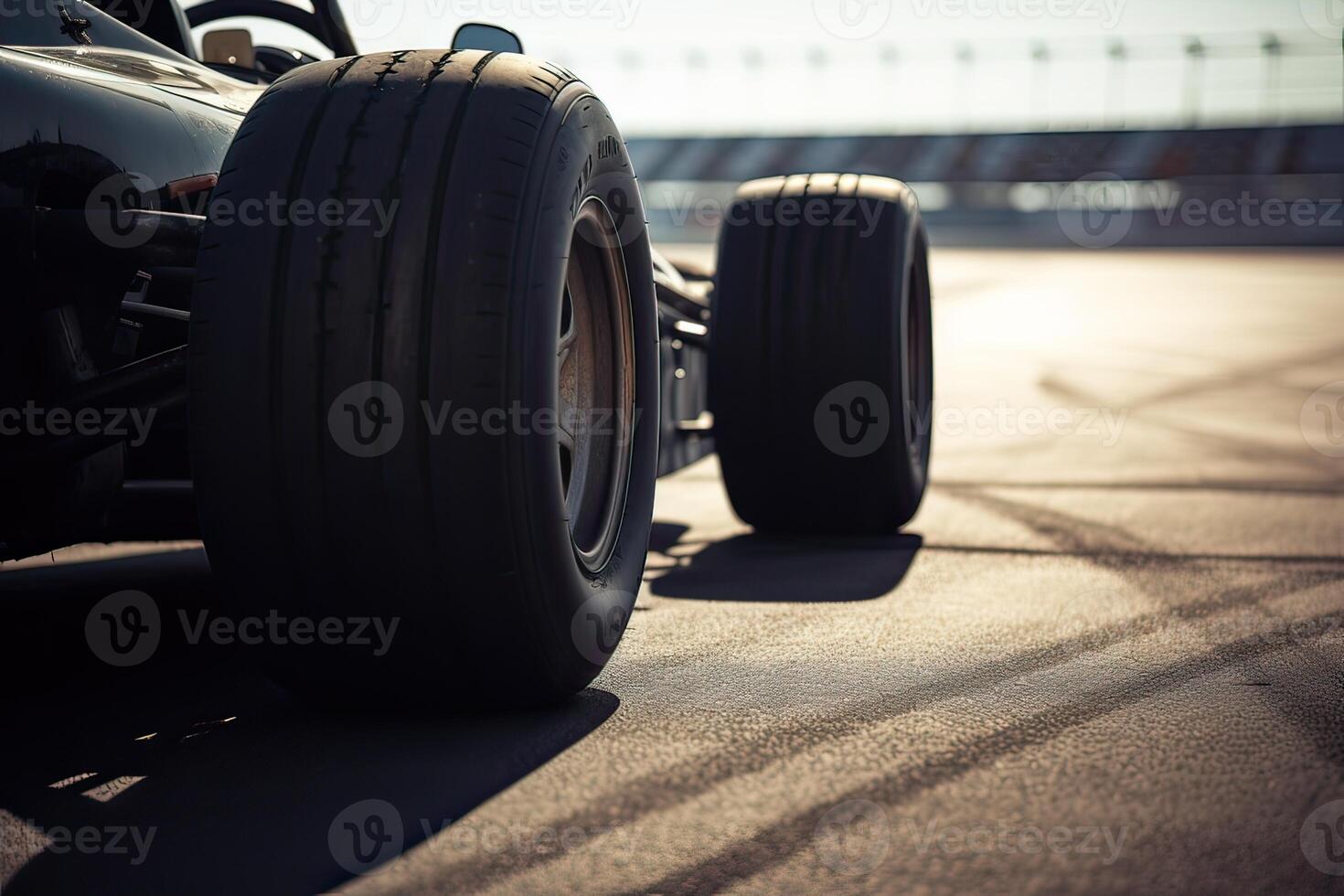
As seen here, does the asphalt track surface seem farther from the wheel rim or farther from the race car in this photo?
the wheel rim

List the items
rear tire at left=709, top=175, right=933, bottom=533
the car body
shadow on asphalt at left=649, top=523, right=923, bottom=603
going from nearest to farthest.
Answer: the car body, shadow on asphalt at left=649, top=523, right=923, bottom=603, rear tire at left=709, top=175, right=933, bottom=533

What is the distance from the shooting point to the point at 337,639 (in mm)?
2133

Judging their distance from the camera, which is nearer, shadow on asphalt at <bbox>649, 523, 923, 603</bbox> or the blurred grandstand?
shadow on asphalt at <bbox>649, 523, 923, 603</bbox>

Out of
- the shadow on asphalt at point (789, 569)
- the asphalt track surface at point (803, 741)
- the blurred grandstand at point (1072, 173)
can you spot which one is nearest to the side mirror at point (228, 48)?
the asphalt track surface at point (803, 741)

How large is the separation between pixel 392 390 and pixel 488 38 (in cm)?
168

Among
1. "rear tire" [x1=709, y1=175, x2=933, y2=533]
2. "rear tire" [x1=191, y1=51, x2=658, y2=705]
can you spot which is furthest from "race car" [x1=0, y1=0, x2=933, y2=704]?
"rear tire" [x1=709, y1=175, x2=933, y2=533]

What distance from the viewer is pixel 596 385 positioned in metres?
2.85

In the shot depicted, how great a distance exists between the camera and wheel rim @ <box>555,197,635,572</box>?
2.70 metres

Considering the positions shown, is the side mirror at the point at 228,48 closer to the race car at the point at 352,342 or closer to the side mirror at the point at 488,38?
the side mirror at the point at 488,38

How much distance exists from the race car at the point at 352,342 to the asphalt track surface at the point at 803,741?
229 millimetres

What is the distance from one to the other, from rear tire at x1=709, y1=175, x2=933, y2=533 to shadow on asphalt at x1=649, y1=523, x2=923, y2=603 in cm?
14

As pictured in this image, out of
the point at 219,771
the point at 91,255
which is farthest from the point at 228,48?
the point at 219,771

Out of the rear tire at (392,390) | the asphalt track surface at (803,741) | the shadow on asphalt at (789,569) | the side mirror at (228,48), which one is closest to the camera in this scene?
the asphalt track surface at (803,741)

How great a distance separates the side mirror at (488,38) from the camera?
342 centimetres
